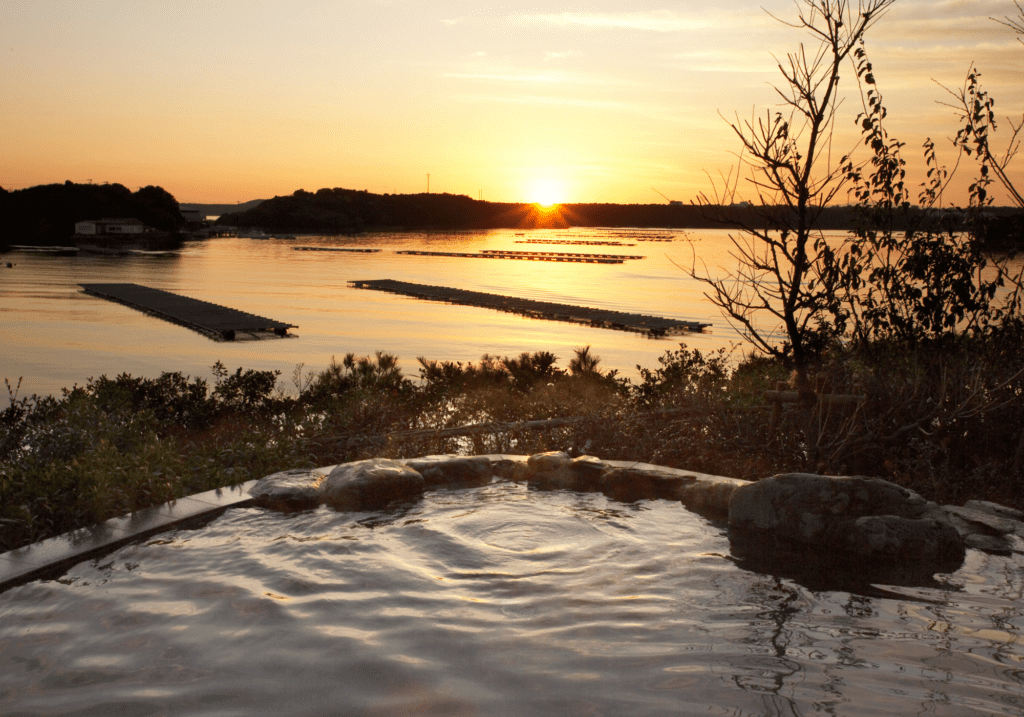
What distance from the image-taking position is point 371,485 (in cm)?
641

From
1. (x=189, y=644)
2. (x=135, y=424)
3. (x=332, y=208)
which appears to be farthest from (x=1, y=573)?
(x=332, y=208)

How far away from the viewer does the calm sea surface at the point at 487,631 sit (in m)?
3.61

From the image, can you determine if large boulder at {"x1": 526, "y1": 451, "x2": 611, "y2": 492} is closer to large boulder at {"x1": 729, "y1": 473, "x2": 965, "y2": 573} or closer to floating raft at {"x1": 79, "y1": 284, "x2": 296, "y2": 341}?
large boulder at {"x1": 729, "y1": 473, "x2": 965, "y2": 573}

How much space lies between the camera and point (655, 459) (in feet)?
25.4

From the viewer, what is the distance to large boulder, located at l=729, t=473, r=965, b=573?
532cm

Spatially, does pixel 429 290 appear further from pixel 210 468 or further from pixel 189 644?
pixel 189 644

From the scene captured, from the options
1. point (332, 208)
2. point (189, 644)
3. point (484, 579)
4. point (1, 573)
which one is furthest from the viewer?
point (332, 208)

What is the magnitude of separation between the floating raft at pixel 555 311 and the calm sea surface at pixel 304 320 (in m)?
1.14

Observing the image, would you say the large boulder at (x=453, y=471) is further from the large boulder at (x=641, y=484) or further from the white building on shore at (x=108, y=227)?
the white building on shore at (x=108, y=227)

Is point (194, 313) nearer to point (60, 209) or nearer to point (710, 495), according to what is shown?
point (710, 495)

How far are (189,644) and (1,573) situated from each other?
1367 millimetres

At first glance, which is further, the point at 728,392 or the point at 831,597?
the point at 728,392

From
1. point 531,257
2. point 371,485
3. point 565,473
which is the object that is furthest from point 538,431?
point 531,257

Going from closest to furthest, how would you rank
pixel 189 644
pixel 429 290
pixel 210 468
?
pixel 189 644 < pixel 210 468 < pixel 429 290
